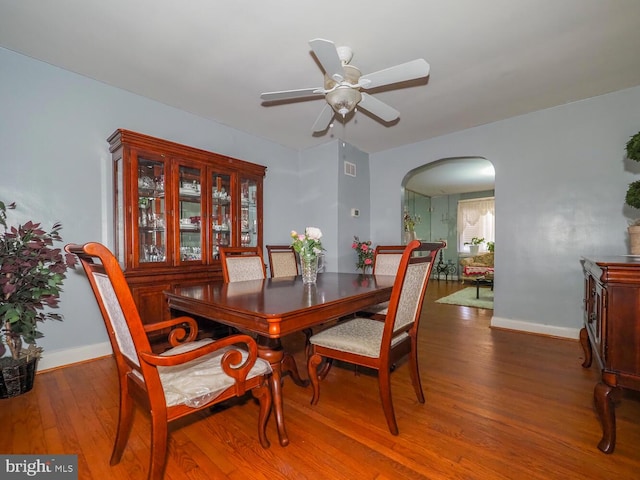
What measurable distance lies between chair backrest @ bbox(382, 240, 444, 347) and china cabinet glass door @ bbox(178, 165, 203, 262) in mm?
2155

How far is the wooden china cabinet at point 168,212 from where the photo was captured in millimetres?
2453

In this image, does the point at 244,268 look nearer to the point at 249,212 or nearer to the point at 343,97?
the point at 249,212

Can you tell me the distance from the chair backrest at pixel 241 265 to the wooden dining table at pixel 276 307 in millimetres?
467

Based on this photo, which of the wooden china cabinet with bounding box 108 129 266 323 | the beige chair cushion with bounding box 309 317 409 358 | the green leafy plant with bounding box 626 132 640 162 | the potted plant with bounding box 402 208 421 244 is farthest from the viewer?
the potted plant with bounding box 402 208 421 244

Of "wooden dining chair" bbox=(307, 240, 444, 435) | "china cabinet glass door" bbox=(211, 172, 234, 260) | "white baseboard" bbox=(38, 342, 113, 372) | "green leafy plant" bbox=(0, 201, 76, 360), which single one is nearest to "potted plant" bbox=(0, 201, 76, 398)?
"green leafy plant" bbox=(0, 201, 76, 360)

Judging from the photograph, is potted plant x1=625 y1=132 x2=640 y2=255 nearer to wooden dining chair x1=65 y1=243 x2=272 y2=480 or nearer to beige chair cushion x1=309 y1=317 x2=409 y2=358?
beige chair cushion x1=309 y1=317 x2=409 y2=358

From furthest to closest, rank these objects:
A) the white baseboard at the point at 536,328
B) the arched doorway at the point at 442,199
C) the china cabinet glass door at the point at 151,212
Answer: the arched doorway at the point at 442,199 < the white baseboard at the point at 536,328 < the china cabinet glass door at the point at 151,212

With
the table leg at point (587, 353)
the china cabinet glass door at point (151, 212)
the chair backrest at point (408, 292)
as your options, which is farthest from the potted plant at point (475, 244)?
the china cabinet glass door at point (151, 212)

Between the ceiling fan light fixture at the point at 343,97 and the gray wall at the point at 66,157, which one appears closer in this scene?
the ceiling fan light fixture at the point at 343,97

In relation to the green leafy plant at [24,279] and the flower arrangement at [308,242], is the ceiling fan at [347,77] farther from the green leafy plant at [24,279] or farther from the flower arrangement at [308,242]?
the green leafy plant at [24,279]

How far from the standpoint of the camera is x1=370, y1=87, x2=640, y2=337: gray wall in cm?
283

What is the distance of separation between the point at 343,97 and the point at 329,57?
1.17 ft

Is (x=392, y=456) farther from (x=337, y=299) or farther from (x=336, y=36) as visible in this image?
(x=336, y=36)

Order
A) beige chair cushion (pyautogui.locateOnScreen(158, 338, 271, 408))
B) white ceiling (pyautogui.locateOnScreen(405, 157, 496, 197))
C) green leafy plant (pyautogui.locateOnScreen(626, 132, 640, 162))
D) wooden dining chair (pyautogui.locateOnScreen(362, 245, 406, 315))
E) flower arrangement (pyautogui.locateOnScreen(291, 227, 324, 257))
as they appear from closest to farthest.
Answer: beige chair cushion (pyautogui.locateOnScreen(158, 338, 271, 408)) → green leafy plant (pyautogui.locateOnScreen(626, 132, 640, 162)) → flower arrangement (pyautogui.locateOnScreen(291, 227, 324, 257)) → wooden dining chair (pyautogui.locateOnScreen(362, 245, 406, 315)) → white ceiling (pyautogui.locateOnScreen(405, 157, 496, 197))
